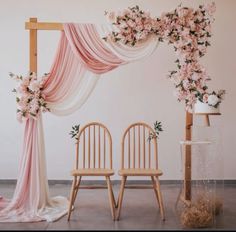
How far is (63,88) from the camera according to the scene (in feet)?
12.1

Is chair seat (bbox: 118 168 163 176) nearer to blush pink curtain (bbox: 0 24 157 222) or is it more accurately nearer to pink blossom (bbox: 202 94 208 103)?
blush pink curtain (bbox: 0 24 157 222)

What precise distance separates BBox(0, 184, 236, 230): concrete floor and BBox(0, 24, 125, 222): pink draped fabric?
0.95 ft

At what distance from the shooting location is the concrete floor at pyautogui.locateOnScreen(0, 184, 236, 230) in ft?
10.2

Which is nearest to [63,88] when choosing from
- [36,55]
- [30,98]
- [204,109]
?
[30,98]

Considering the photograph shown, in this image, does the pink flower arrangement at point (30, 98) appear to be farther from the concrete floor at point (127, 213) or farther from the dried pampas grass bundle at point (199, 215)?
the dried pampas grass bundle at point (199, 215)

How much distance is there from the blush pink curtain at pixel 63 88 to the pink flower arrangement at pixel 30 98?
0.07 meters

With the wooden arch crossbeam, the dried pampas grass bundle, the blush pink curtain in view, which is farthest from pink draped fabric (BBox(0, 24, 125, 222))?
the dried pampas grass bundle

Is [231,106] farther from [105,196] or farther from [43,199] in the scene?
[43,199]

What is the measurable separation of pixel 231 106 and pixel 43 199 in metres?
2.87

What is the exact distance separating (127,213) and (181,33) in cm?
194

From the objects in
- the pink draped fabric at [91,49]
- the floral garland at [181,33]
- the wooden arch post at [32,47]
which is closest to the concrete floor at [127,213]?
the floral garland at [181,33]

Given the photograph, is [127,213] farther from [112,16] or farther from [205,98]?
[112,16]

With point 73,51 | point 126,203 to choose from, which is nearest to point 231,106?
point 126,203

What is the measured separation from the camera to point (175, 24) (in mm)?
3670
